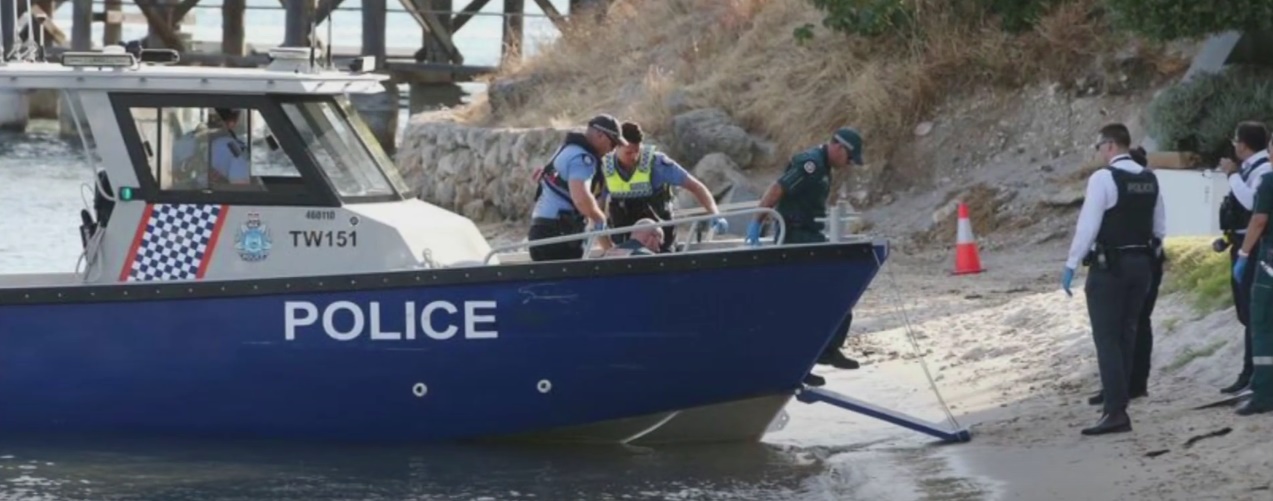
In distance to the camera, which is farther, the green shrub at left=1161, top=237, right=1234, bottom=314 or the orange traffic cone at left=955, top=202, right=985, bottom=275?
the orange traffic cone at left=955, top=202, right=985, bottom=275

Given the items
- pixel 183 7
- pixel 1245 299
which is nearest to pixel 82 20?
pixel 183 7

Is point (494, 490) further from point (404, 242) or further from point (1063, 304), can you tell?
point (1063, 304)

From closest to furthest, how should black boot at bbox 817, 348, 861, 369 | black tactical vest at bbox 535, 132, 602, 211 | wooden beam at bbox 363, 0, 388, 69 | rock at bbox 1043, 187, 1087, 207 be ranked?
1. black tactical vest at bbox 535, 132, 602, 211
2. black boot at bbox 817, 348, 861, 369
3. rock at bbox 1043, 187, 1087, 207
4. wooden beam at bbox 363, 0, 388, 69

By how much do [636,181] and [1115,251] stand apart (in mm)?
3161

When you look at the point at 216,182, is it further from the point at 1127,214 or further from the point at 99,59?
the point at 1127,214

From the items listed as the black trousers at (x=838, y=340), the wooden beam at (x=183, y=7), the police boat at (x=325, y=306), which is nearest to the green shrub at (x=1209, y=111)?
the black trousers at (x=838, y=340)

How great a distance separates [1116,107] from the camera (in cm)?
2178

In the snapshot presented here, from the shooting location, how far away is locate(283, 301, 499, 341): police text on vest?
11688 mm

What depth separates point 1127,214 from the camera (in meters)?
11.1

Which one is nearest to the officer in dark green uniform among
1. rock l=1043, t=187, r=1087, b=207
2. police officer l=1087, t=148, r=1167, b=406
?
police officer l=1087, t=148, r=1167, b=406

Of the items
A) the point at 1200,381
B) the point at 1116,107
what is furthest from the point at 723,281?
the point at 1116,107

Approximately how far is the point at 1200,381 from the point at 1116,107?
9.78 m

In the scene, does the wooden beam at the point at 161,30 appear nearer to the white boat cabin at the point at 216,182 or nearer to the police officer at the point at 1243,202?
the white boat cabin at the point at 216,182

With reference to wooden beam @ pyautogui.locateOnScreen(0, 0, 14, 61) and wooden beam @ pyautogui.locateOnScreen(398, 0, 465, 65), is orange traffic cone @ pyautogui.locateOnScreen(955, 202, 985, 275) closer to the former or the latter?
wooden beam @ pyautogui.locateOnScreen(0, 0, 14, 61)
